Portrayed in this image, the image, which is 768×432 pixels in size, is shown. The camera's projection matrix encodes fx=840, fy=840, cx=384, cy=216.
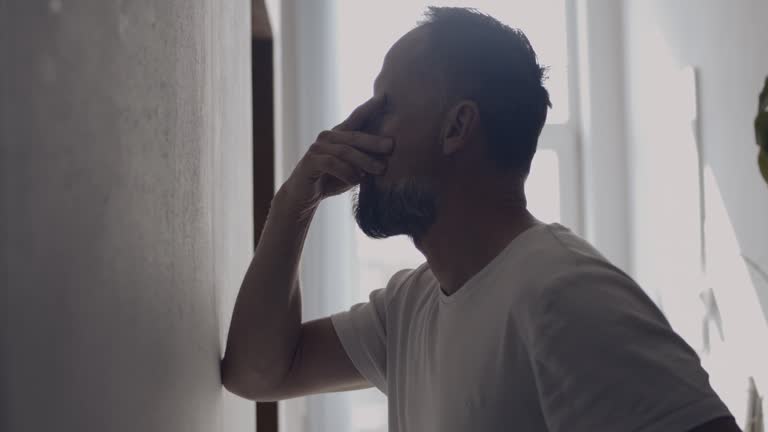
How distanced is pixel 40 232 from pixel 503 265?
0.69 meters

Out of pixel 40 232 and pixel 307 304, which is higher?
pixel 40 232

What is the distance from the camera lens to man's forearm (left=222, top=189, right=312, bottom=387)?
110 centimetres

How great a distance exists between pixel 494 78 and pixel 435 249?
25cm

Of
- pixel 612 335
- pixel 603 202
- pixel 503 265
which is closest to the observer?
pixel 612 335

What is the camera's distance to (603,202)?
390cm

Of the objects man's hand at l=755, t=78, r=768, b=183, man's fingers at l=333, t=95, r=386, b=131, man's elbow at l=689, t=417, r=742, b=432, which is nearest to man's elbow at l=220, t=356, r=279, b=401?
man's fingers at l=333, t=95, r=386, b=131

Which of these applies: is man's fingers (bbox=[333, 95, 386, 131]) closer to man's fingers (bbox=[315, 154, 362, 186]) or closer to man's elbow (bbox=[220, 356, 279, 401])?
man's fingers (bbox=[315, 154, 362, 186])

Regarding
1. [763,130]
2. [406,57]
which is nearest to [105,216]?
[406,57]

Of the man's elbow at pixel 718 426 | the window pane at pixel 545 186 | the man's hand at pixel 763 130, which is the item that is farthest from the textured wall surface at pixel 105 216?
the window pane at pixel 545 186

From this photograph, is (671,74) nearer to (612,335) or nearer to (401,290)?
(401,290)

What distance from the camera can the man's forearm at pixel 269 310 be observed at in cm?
110

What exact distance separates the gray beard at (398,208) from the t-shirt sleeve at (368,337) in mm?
150

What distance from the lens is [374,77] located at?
150 inches

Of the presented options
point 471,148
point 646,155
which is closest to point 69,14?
point 471,148
